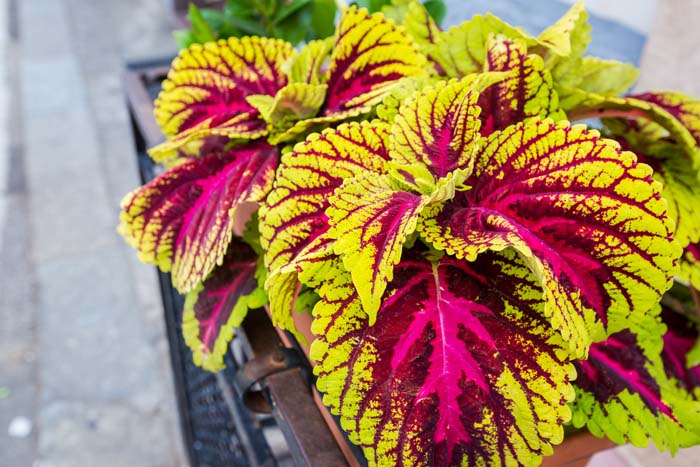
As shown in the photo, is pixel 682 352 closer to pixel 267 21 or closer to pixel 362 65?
pixel 362 65

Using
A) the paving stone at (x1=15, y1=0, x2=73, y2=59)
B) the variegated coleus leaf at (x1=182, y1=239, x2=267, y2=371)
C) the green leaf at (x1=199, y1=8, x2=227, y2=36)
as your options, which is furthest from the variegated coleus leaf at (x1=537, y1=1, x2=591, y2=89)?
the paving stone at (x1=15, y1=0, x2=73, y2=59)

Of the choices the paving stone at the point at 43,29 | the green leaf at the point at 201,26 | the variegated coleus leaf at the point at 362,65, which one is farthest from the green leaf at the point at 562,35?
the paving stone at the point at 43,29

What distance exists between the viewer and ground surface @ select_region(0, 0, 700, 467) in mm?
1214

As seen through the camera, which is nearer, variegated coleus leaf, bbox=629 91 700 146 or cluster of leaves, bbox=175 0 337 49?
variegated coleus leaf, bbox=629 91 700 146

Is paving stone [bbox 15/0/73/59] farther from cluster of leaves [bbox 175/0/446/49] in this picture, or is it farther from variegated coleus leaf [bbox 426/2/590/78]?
variegated coleus leaf [bbox 426/2/590/78]

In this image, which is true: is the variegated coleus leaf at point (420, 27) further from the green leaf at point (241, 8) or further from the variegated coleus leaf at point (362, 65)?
the green leaf at point (241, 8)

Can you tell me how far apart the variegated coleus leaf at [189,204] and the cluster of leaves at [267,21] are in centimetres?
32

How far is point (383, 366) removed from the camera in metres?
0.43

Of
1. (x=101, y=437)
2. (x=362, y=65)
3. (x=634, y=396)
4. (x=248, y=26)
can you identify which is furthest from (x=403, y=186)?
(x=101, y=437)

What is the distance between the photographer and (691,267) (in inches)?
20.3

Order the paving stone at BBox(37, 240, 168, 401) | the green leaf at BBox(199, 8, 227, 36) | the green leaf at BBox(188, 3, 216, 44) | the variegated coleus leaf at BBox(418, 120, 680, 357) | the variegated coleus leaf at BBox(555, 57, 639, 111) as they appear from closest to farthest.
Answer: the variegated coleus leaf at BBox(418, 120, 680, 357), the variegated coleus leaf at BBox(555, 57, 639, 111), the green leaf at BBox(188, 3, 216, 44), the green leaf at BBox(199, 8, 227, 36), the paving stone at BBox(37, 240, 168, 401)

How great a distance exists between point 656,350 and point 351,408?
0.29m

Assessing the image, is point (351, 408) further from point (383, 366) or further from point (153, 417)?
point (153, 417)

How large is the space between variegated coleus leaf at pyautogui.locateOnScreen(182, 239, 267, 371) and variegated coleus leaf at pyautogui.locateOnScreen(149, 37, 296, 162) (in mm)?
123
